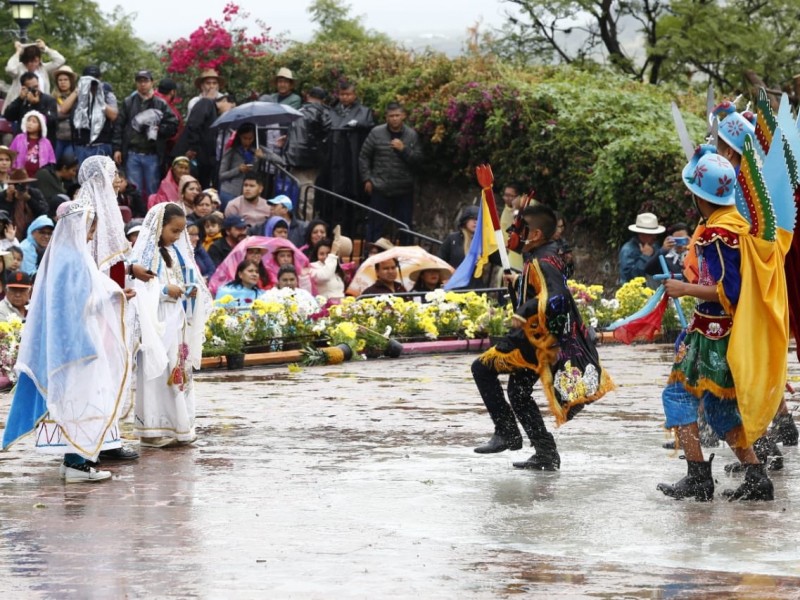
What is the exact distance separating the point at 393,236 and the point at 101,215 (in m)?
13.6

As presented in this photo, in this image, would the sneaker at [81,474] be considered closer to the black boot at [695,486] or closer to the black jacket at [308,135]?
the black boot at [695,486]

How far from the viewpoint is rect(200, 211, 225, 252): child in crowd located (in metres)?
19.4

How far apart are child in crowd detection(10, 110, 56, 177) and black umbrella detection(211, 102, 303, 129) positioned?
2.79 m

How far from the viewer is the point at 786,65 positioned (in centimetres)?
2778

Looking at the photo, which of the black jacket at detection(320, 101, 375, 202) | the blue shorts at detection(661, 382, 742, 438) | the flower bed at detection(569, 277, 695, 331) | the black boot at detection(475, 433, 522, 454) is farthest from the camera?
the black jacket at detection(320, 101, 375, 202)

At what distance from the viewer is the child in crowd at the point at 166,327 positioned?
36.9 ft

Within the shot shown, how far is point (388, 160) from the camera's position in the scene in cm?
2361

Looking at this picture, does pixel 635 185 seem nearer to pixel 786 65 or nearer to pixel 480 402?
pixel 786 65

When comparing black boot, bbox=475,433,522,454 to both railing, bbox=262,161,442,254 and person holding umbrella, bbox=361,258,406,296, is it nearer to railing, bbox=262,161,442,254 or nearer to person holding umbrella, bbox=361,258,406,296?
person holding umbrella, bbox=361,258,406,296

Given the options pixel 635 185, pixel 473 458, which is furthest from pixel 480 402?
pixel 635 185

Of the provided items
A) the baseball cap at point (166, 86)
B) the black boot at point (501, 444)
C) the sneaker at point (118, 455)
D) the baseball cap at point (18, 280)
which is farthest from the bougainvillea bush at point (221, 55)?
the black boot at point (501, 444)

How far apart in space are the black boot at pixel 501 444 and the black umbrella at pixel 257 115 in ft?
41.1

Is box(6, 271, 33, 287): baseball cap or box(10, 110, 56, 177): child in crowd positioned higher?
box(10, 110, 56, 177): child in crowd

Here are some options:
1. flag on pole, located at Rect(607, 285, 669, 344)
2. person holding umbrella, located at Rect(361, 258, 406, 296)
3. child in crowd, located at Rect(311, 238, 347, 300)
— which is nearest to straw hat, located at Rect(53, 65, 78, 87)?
child in crowd, located at Rect(311, 238, 347, 300)
